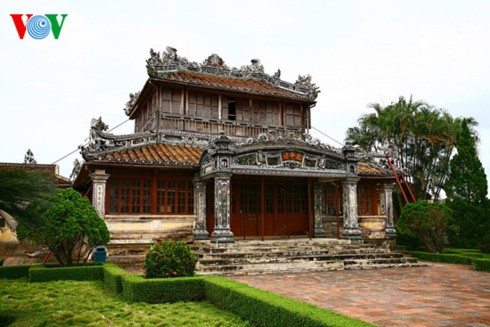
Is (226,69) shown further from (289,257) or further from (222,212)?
(289,257)

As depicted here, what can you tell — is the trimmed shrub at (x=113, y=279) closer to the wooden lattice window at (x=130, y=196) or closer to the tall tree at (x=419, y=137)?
the wooden lattice window at (x=130, y=196)

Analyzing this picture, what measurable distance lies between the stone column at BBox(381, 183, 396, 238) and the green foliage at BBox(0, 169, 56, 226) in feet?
55.1

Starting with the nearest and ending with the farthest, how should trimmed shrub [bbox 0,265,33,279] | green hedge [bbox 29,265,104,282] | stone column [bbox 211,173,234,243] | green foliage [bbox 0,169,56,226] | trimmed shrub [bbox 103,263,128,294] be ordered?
1. green foliage [bbox 0,169,56,226]
2. trimmed shrub [bbox 103,263,128,294]
3. green hedge [bbox 29,265,104,282]
4. trimmed shrub [bbox 0,265,33,279]
5. stone column [bbox 211,173,234,243]

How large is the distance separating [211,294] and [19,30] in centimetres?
954

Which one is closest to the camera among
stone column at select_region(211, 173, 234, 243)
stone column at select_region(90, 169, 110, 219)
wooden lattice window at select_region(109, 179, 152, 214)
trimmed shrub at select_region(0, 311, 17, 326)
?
trimmed shrub at select_region(0, 311, 17, 326)

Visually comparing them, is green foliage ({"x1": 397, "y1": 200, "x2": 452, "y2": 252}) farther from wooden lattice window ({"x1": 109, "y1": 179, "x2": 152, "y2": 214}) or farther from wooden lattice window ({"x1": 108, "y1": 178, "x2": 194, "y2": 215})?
wooden lattice window ({"x1": 109, "y1": 179, "x2": 152, "y2": 214})

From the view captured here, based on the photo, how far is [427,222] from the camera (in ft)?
59.9

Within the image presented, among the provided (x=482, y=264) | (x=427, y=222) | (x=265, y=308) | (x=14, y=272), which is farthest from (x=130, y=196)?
(x=482, y=264)

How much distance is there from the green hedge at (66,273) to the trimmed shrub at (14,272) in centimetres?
130

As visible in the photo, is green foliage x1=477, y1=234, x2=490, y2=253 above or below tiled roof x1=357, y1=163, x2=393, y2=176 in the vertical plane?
below

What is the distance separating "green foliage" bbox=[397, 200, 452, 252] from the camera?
59.5ft

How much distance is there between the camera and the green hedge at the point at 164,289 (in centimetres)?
940

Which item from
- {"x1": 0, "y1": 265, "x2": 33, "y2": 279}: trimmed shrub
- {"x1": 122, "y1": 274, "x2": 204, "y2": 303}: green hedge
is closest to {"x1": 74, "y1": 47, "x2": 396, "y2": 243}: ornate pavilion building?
{"x1": 0, "y1": 265, "x2": 33, "y2": 279}: trimmed shrub

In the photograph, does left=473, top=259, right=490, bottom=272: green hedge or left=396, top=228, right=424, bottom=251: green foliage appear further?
left=396, top=228, right=424, bottom=251: green foliage
